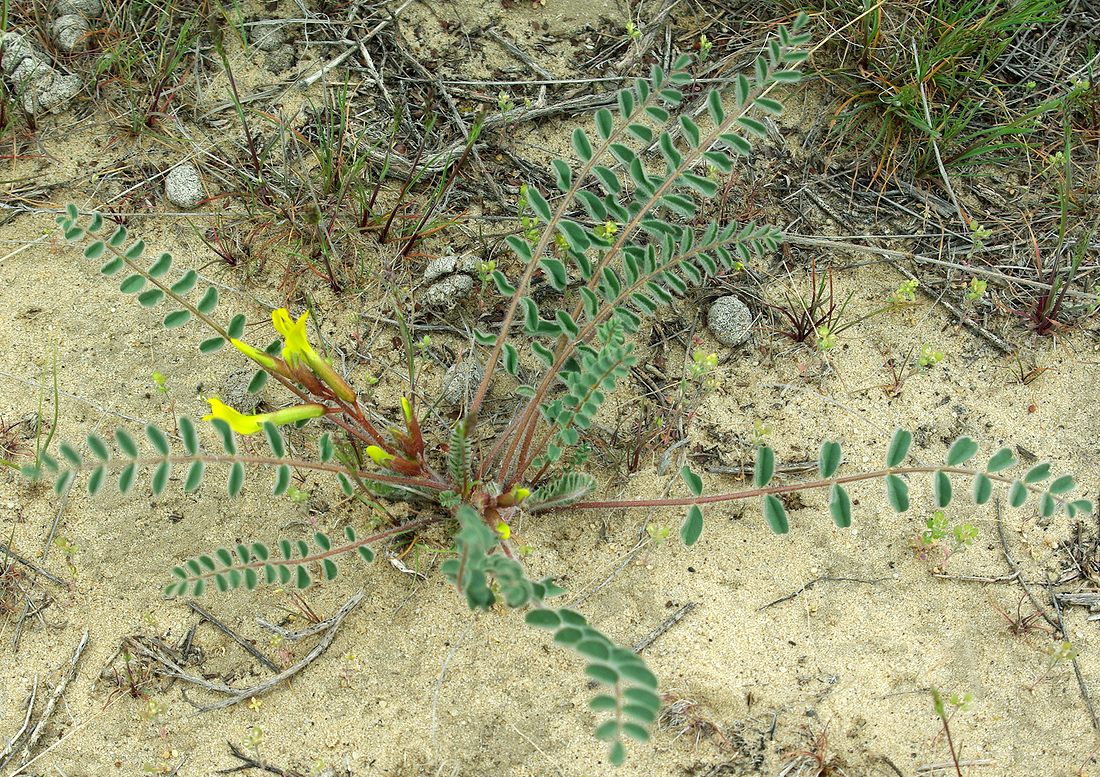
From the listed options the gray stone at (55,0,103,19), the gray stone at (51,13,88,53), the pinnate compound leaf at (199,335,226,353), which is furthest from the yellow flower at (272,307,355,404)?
the gray stone at (55,0,103,19)

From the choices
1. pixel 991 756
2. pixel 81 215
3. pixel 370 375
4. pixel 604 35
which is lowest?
pixel 991 756

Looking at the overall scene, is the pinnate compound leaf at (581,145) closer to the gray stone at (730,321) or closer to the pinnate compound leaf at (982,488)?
the gray stone at (730,321)

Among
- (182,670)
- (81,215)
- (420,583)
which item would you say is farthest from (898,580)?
(81,215)

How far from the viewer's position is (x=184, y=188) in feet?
→ 9.70

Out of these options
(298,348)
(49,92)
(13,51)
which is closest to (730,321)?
(298,348)

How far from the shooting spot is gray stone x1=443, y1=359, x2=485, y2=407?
8.70 ft

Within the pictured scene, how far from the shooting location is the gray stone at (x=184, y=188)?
116 inches

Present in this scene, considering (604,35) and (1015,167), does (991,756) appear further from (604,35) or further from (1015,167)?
(604,35)

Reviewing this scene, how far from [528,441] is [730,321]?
80cm

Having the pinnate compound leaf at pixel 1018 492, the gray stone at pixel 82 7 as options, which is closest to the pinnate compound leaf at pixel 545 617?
the pinnate compound leaf at pixel 1018 492

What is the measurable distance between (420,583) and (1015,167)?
2.41 meters

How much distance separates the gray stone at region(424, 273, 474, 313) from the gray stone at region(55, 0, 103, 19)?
167cm

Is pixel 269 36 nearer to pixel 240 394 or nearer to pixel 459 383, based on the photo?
pixel 240 394

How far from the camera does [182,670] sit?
232cm
